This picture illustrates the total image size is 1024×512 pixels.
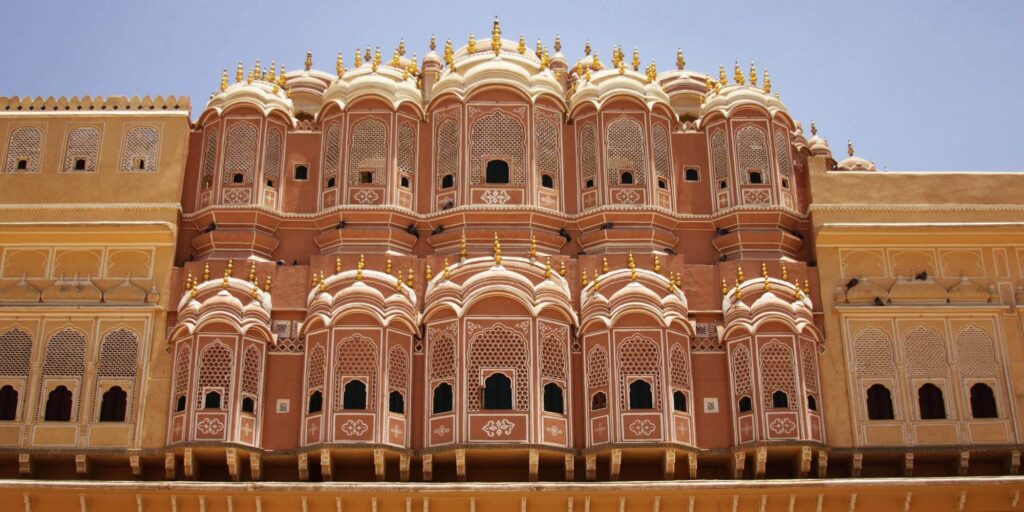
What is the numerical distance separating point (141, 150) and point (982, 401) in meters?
14.6

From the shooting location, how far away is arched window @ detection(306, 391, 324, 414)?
20.8m

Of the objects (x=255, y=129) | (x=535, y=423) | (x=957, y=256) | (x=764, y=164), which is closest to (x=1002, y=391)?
(x=957, y=256)

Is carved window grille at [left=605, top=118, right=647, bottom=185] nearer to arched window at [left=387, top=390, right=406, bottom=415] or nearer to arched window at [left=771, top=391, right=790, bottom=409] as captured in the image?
arched window at [left=771, top=391, right=790, bottom=409]

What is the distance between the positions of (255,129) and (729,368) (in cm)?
916

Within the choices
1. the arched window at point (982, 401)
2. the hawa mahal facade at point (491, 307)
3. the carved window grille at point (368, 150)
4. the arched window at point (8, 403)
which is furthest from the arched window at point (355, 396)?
the arched window at point (982, 401)

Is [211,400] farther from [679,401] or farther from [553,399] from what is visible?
[679,401]

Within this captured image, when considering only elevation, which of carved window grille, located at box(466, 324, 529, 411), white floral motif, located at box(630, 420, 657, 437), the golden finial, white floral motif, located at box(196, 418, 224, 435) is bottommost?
white floral motif, located at box(630, 420, 657, 437)

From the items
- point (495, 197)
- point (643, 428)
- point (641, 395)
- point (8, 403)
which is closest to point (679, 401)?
point (641, 395)

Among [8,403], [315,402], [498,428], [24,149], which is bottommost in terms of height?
[498,428]

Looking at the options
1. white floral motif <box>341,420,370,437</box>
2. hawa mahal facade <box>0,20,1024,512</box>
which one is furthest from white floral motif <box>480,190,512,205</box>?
white floral motif <box>341,420,370,437</box>

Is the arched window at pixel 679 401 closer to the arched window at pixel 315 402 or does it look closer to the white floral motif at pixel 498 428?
the white floral motif at pixel 498 428

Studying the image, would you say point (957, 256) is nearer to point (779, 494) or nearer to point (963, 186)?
point (963, 186)

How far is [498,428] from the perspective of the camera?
20312mm

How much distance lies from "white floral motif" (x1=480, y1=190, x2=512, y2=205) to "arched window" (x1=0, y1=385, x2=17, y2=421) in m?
8.20
